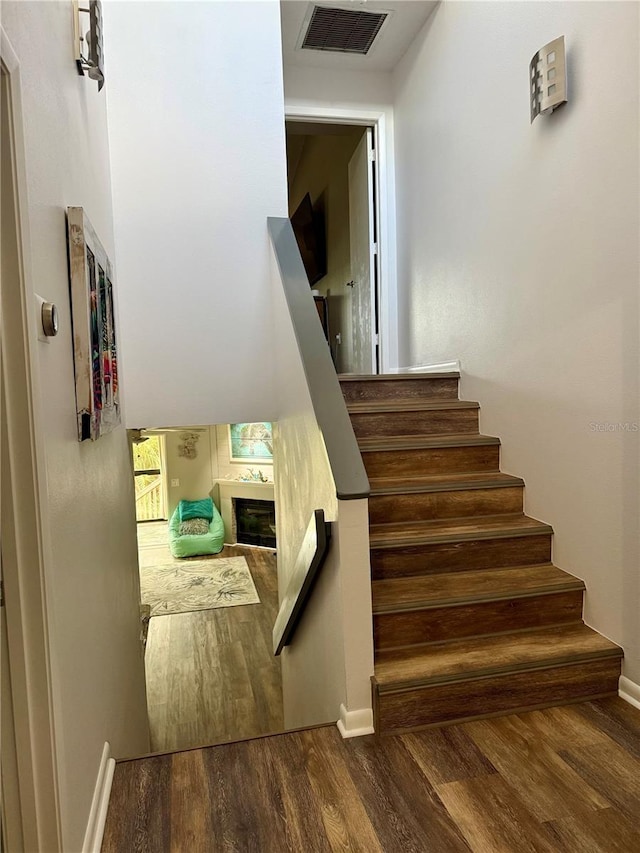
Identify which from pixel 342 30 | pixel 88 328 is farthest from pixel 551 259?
pixel 342 30

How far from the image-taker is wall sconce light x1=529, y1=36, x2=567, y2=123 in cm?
240

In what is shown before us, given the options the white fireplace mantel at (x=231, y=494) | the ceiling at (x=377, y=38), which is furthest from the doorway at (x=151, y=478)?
the ceiling at (x=377, y=38)

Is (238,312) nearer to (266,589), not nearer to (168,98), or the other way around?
(168,98)

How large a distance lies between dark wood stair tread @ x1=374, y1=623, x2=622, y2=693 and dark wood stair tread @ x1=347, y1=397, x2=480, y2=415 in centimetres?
135

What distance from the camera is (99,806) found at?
167cm

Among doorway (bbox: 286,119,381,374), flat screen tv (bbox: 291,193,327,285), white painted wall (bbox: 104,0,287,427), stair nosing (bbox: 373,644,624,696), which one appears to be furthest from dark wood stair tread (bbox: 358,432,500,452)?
flat screen tv (bbox: 291,193,327,285)

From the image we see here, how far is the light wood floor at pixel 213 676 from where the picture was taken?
4.97 m

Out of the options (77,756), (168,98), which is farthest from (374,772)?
(168,98)

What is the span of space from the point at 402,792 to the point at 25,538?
1338mm

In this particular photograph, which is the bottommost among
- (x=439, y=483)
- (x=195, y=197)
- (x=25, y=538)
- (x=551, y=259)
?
(x=439, y=483)

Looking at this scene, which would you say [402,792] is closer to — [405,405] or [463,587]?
[463,587]

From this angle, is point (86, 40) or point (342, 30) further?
Answer: point (342, 30)

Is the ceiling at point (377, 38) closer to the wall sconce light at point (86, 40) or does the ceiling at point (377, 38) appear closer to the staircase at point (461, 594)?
the wall sconce light at point (86, 40)

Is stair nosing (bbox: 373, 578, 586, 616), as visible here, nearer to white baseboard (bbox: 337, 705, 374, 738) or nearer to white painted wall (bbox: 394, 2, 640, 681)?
white painted wall (bbox: 394, 2, 640, 681)
